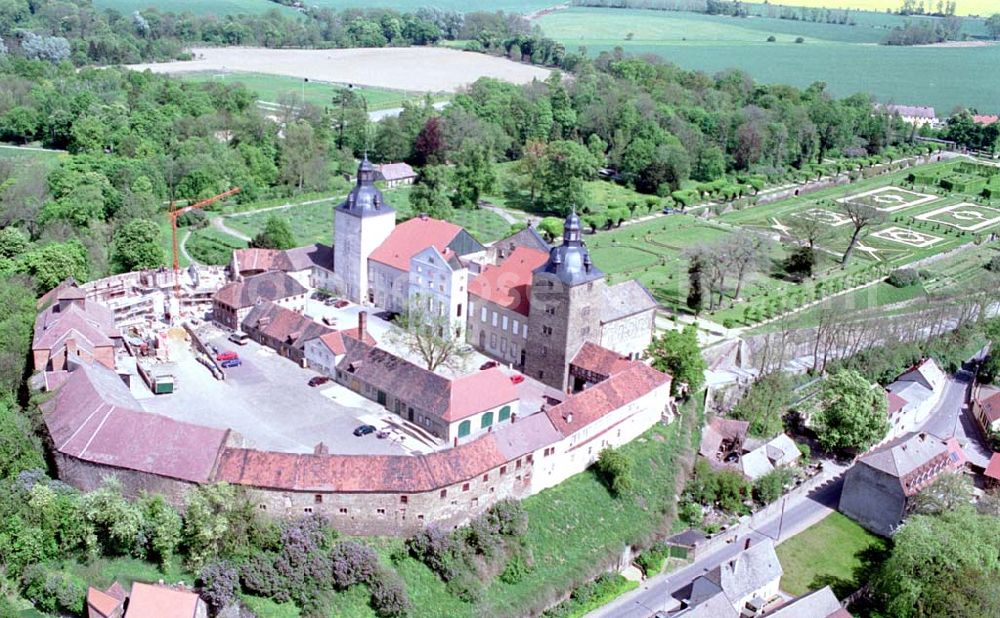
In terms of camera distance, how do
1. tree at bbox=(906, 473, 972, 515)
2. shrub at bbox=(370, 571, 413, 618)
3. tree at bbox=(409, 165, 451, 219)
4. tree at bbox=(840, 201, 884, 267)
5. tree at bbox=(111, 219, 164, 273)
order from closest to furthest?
shrub at bbox=(370, 571, 413, 618)
tree at bbox=(906, 473, 972, 515)
tree at bbox=(111, 219, 164, 273)
tree at bbox=(840, 201, 884, 267)
tree at bbox=(409, 165, 451, 219)

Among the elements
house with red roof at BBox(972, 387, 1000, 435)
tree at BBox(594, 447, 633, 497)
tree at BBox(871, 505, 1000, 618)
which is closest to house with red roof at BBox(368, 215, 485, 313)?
tree at BBox(594, 447, 633, 497)

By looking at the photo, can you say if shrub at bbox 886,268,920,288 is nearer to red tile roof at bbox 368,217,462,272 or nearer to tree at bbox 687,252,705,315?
tree at bbox 687,252,705,315

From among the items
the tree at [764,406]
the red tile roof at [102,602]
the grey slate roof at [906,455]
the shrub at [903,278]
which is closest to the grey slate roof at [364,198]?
the tree at [764,406]

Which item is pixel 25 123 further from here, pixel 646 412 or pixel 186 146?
pixel 646 412

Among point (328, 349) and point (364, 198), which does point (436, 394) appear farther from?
point (364, 198)

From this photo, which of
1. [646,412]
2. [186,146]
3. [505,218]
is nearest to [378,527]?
[646,412]
